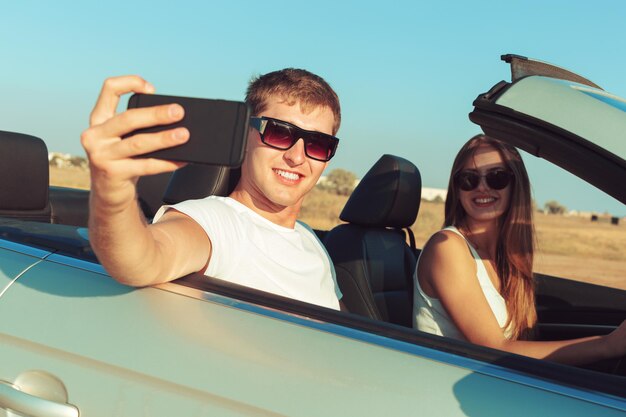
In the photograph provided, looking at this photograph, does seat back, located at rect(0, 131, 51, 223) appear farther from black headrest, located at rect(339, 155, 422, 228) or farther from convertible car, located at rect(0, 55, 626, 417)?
black headrest, located at rect(339, 155, 422, 228)

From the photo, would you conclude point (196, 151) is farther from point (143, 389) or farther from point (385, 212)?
point (385, 212)

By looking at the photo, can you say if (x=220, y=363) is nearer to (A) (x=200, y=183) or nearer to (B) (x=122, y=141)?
(B) (x=122, y=141)

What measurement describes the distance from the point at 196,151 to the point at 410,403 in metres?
0.68

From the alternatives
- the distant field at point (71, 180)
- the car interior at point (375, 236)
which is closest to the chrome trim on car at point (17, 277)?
the car interior at point (375, 236)

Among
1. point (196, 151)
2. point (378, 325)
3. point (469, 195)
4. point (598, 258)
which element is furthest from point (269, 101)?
point (598, 258)

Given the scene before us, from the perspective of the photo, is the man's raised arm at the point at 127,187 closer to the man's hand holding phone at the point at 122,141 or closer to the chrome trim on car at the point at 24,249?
the man's hand holding phone at the point at 122,141

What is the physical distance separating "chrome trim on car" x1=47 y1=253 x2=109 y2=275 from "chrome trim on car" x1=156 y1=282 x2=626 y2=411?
0.19 metres

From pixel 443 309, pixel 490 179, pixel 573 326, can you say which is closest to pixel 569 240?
pixel 573 326

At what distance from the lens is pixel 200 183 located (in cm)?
304

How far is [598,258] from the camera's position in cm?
1969

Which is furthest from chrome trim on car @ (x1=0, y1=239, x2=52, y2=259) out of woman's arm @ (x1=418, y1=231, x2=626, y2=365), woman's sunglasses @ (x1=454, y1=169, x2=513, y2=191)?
woman's sunglasses @ (x1=454, y1=169, x2=513, y2=191)

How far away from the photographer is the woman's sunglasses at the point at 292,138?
2432 millimetres

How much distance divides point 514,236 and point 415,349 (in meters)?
Result: 1.53

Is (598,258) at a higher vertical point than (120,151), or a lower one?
lower
